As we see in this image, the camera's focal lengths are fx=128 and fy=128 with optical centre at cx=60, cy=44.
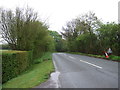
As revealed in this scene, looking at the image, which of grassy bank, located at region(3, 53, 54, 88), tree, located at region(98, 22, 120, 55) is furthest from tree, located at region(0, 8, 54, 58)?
tree, located at region(98, 22, 120, 55)

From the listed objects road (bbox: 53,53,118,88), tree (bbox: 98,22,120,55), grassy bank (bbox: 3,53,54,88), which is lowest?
grassy bank (bbox: 3,53,54,88)

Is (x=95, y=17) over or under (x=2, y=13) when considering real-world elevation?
over

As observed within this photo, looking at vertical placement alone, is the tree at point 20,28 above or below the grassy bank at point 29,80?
above

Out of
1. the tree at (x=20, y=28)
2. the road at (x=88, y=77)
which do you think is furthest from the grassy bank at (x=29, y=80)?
the tree at (x=20, y=28)

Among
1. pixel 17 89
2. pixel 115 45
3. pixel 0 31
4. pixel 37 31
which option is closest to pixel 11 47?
pixel 0 31

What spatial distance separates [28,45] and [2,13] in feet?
22.4

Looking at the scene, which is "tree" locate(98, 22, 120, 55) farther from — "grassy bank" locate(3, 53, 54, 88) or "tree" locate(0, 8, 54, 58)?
"grassy bank" locate(3, 53, 54, 88)

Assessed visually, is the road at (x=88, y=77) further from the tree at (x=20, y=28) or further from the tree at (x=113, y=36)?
the tree at (x=113, y=36)

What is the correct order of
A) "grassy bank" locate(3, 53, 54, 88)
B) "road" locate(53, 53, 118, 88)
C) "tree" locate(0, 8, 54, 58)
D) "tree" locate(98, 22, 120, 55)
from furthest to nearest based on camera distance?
1. "tree" locate(98, 22, 120, 55)
2. "tree" locate(0, 8, 54, 58)
3. "grassy bank" locate(3, 53, 54, 88)
4. "road" locate(53, 53, 118, 88)

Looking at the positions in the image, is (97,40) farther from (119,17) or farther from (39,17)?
(39,17)

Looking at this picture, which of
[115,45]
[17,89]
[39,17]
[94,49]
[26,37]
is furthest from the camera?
[94,49]

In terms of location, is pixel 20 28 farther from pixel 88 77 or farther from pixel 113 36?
pixel 113 36

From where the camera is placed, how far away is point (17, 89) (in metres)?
6.25

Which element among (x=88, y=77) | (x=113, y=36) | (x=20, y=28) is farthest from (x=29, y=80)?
(x=113, y=36)
